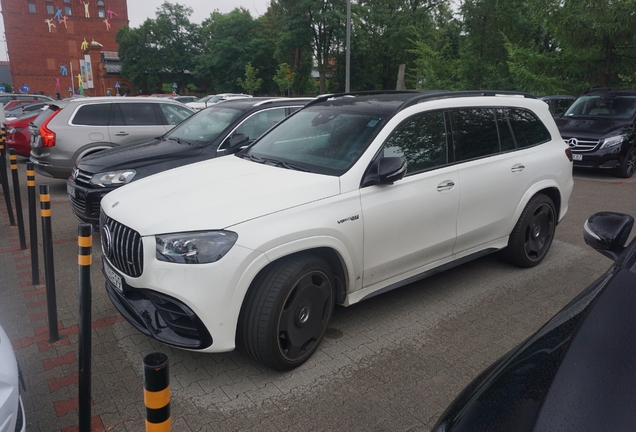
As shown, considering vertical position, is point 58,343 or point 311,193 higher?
point 311,193

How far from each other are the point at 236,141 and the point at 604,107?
9.75m

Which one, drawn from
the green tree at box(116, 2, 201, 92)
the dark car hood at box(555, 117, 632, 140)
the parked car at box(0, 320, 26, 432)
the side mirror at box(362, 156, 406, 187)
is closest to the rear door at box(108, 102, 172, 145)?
the side mirror at box(362, 156, 406, 187)

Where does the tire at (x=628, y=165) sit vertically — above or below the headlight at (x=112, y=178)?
below

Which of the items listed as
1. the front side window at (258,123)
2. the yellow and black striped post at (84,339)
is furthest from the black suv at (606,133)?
the yellow and black striped post at (84,339)

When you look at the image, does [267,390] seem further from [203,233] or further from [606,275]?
[606,275]

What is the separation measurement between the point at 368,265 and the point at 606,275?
5.97 feet

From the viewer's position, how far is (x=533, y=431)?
4.74 feet

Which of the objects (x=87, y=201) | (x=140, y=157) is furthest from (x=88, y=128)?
(x=87, y=201)

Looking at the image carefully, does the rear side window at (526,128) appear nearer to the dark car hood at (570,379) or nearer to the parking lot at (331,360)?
the parking lot at (331,360)

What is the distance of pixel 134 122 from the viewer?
30.3 feet

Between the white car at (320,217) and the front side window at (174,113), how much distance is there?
17.9 feet

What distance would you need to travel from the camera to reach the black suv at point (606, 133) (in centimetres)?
1066

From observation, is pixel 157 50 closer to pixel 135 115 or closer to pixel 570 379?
pixel 135 115

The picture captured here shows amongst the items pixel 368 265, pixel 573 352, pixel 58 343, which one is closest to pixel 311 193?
pixel 368 265
